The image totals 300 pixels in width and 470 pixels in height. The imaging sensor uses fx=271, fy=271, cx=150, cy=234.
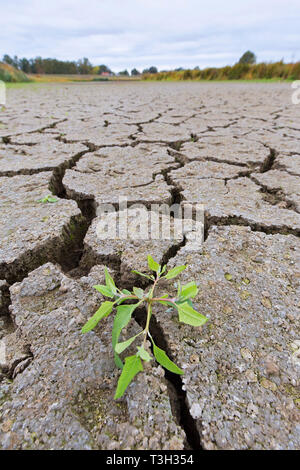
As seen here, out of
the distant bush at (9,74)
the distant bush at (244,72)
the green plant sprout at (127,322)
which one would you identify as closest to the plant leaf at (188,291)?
the green plant sprout at (127,322)

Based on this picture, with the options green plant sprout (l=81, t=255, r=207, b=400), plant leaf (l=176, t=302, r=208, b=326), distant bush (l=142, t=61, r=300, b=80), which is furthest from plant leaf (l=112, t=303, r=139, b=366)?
distant bush (l=142, t=61, r=300, b=80)

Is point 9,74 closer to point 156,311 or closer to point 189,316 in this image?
point 156,311

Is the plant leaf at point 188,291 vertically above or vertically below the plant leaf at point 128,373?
above

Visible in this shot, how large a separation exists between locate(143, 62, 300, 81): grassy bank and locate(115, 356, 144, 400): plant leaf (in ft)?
47.0

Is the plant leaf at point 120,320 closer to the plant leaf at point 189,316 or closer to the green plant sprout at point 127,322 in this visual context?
the green plant sprout at point 127,322

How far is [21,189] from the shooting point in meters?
1.51

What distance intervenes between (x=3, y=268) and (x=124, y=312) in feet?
1.82

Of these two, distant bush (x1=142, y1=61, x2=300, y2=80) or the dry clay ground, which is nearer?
the dry clay ground

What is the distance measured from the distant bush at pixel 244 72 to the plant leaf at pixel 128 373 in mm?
14321

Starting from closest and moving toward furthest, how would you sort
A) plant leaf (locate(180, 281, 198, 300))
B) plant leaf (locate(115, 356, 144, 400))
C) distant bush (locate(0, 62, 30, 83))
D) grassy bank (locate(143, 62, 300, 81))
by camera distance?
1. plant leaf (locate(115, 356, 144, 400))
2. plant leaf (locate(180, 281, 198, 300))
3. grassy bank (locate(143, 62, 300, 81))
4. distant bush (locate(0, 62, 30, 83))

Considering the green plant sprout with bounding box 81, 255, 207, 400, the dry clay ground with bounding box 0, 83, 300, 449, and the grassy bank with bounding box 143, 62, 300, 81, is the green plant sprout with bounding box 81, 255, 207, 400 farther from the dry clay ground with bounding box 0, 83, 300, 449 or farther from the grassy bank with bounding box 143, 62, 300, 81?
the grassy bank with bounding box 143, 62, 300, 81

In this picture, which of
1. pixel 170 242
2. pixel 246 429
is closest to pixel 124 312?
pixel 246 429

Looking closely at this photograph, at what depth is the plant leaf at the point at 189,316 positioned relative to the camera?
A: 0.59 m

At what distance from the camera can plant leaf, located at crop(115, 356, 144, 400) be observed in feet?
1.73
